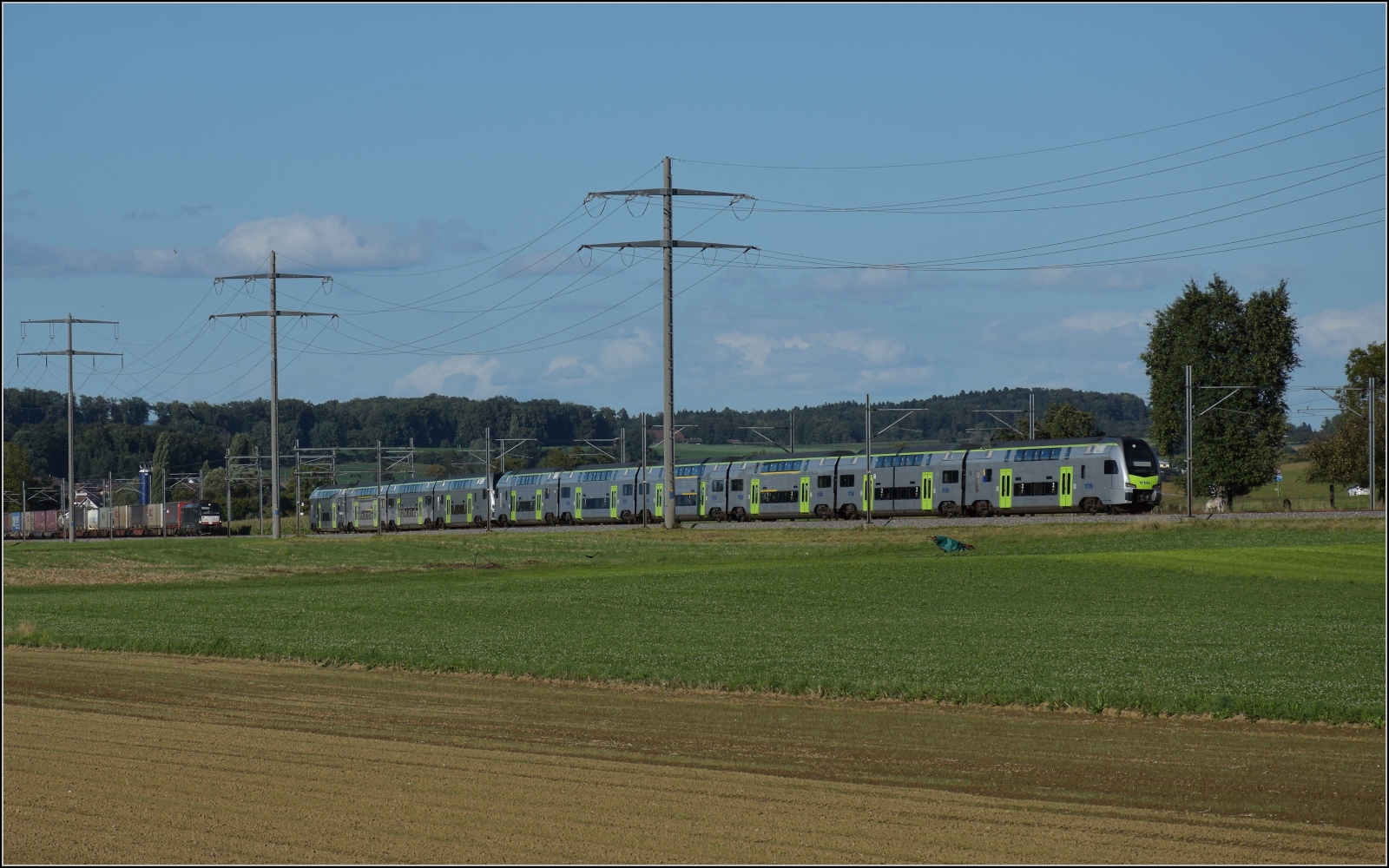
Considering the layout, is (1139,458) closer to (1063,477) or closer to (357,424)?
(1063,477)

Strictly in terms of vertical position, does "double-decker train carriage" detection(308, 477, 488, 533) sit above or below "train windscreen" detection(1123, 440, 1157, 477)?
below

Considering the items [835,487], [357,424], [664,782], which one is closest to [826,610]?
[664,782]

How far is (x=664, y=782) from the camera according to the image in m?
16.2

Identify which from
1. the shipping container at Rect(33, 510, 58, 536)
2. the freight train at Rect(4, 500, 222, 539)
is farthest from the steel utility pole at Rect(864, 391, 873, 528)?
the shipping container at Rect(33, 510, 58, 536)

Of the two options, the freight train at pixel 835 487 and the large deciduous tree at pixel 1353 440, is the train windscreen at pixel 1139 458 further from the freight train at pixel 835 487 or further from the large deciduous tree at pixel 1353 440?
the large deciduous tree at pixel 1353 440

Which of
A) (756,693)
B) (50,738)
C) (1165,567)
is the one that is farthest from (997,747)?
(1165,567)

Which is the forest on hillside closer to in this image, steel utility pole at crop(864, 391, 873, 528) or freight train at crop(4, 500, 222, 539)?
freight train at crop(4, 500, 222, 539)

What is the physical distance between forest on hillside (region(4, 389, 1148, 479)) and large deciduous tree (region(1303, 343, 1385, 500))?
36496 mm

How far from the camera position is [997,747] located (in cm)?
1834

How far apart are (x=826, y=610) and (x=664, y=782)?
22.3 metres

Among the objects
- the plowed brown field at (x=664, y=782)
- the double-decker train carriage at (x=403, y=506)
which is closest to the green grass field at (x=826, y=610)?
the plowed brown field at (x=664, y=782)

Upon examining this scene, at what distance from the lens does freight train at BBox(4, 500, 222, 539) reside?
130625 millimetres

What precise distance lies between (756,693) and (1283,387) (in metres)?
89.0

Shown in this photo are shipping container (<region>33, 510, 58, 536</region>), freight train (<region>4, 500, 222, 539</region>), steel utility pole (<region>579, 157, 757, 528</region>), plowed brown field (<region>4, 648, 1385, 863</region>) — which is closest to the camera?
plowed brown field (<region>4, 648, 1385, 863</region>)
